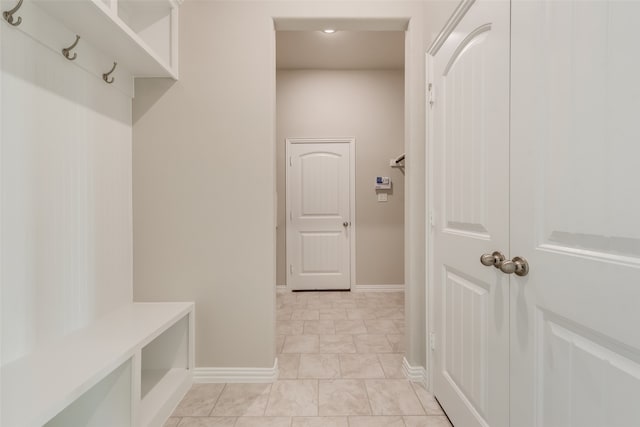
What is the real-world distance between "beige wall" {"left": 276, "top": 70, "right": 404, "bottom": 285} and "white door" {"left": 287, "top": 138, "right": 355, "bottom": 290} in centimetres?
11

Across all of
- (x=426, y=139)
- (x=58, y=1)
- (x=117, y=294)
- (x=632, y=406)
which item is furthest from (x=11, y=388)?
(x=426, y=139)

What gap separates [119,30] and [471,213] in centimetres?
178

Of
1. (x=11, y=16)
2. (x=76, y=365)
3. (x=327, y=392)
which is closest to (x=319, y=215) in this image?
(x=327, y=392)

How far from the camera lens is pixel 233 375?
1.89 meters

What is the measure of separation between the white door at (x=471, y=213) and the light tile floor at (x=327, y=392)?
0.80ft

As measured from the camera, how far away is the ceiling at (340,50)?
3096 millimetres

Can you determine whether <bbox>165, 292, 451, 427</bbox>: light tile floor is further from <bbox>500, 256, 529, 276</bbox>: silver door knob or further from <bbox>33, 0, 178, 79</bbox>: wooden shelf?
<bbox>33, 0, 178, 79</bbox>: wooden shelf

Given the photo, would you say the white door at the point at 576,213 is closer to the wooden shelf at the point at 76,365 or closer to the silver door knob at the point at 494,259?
the silver door knob at the point at 494,259

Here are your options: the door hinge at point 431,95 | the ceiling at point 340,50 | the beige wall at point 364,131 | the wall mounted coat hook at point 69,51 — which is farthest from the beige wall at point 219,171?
the beige wall at point 364,131

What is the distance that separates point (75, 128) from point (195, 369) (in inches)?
59.8

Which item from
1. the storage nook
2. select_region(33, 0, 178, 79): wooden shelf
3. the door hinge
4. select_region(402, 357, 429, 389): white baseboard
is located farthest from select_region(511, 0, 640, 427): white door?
select_region(33, 0, 178, 79): wooden shelf

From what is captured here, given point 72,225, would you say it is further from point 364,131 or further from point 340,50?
point 364,131

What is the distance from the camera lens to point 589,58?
0.76m

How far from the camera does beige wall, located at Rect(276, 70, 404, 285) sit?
3.86m
